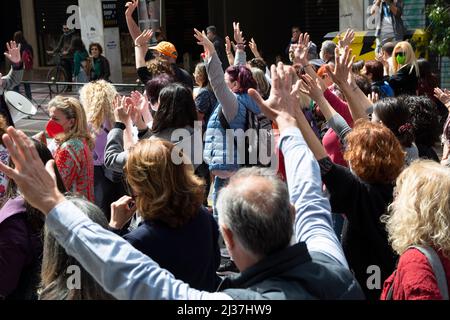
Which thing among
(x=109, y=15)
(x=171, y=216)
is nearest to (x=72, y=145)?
(x=171, y=216)

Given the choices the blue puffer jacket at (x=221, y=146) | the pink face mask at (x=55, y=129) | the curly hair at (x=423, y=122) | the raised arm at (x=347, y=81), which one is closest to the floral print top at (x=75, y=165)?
the pink face mask at (x=55, y=129)

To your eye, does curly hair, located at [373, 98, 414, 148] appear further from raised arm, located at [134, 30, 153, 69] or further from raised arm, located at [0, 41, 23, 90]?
raised arm, located at [0, 41, 23, 90]

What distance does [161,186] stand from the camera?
118 inches

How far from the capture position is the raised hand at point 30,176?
6.43ft

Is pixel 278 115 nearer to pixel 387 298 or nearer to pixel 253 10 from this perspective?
pixel 387 298

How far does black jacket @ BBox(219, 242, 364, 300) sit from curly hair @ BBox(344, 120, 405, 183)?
4.50ft

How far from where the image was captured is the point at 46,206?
195 centimetres

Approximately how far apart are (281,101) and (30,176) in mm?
1125

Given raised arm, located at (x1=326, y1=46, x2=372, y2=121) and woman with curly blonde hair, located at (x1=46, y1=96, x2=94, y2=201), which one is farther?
woman with curly blonde hair, located at (x1=46, y1=96, x2=94, y2=201)

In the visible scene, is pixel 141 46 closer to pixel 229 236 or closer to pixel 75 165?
pixel 75 165

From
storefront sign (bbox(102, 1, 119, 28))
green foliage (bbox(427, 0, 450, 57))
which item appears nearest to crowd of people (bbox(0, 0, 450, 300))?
green foliage (bbox(427, 0, 450, 57))

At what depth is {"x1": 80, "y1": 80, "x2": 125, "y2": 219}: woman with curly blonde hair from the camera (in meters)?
5.68

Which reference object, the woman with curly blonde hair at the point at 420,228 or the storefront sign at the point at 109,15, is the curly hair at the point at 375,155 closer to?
the woman with curly blonde hair at the point at 420,228

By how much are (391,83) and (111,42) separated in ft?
38.5
